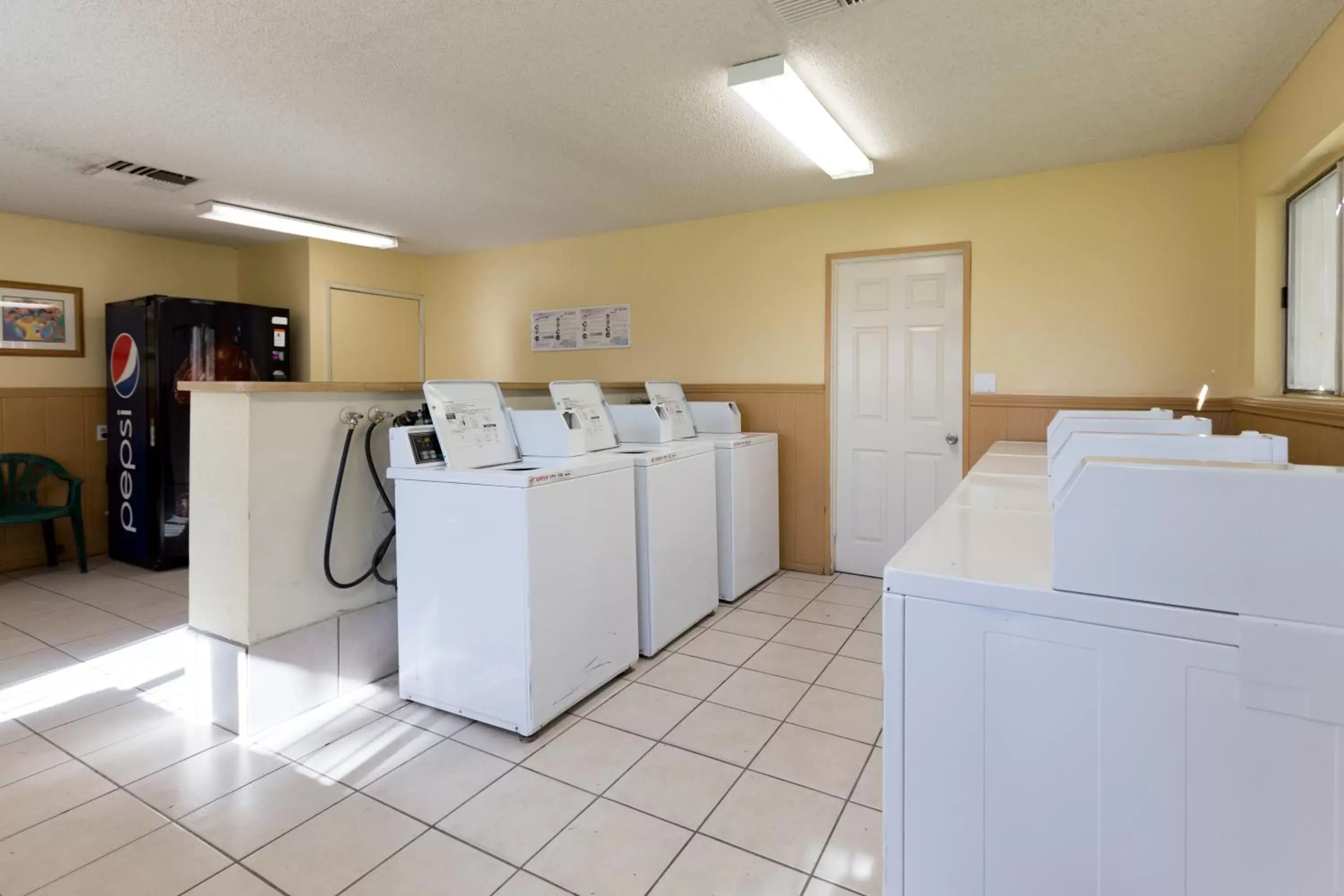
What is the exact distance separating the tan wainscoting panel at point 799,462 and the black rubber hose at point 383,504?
8.41 ft

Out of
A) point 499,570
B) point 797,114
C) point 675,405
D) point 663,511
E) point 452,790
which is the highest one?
point 797,114

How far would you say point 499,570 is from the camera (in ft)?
7.98

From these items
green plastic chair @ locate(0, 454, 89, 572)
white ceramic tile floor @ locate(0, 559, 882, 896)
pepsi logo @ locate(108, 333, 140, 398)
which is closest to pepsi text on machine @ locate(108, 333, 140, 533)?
pepsi logo @ locate(108, 333, 140, 398)

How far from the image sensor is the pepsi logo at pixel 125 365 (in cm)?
476

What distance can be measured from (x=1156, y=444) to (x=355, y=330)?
5.69 meters

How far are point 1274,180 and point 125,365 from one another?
6.75 meters

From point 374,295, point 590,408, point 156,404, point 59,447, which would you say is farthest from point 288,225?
point 590,408

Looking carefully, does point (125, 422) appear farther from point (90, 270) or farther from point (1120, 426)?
point (1120, 426)

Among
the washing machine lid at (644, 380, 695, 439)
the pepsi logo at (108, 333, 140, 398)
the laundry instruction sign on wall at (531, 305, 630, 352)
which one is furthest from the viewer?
the laundry instruction sign on wall at (531, 305, 630, 352)

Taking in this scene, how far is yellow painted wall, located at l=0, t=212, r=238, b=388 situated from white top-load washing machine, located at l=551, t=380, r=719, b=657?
4.03 m

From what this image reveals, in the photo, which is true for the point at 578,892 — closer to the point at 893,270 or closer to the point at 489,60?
the point at 489,60

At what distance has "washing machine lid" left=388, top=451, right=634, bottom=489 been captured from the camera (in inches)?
94.3

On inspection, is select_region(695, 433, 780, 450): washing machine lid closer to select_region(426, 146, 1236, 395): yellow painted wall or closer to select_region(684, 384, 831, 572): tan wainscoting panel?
select_region(684, 384, 831, 572): tan wainscoting panel

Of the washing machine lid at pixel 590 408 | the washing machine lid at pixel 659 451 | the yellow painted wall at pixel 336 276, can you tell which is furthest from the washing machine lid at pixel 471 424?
the yellow painted wall at pixel 336 276
